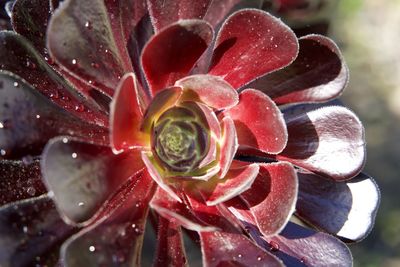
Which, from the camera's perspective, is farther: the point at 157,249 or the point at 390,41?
the point at 390,41

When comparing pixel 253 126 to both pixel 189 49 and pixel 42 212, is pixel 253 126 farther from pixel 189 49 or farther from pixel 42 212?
pixel 42 212

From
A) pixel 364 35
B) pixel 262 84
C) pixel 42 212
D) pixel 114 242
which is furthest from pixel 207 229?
pixel 364 35

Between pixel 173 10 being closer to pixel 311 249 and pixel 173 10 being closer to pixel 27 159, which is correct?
pixel 27 159

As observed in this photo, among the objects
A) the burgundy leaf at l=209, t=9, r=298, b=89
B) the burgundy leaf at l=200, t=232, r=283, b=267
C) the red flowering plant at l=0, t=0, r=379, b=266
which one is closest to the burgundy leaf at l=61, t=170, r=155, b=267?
the red flowering plant at l=0, t=0, r=379, b=266

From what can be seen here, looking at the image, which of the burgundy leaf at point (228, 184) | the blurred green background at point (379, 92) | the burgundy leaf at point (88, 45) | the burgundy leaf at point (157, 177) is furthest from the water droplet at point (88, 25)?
the blurred green background at point (379, 92)

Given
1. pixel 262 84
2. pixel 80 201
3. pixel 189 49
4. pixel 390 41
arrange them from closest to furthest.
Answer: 1. pixel 80 201
2. pixel 189 49
3. pixel 262 84
4. pixel 390 41

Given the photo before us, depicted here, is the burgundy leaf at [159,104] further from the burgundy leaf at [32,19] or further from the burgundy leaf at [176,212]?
the burgundy leaf at [32,19]

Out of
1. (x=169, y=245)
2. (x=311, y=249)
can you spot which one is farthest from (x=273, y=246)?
(x=169, y=245)
